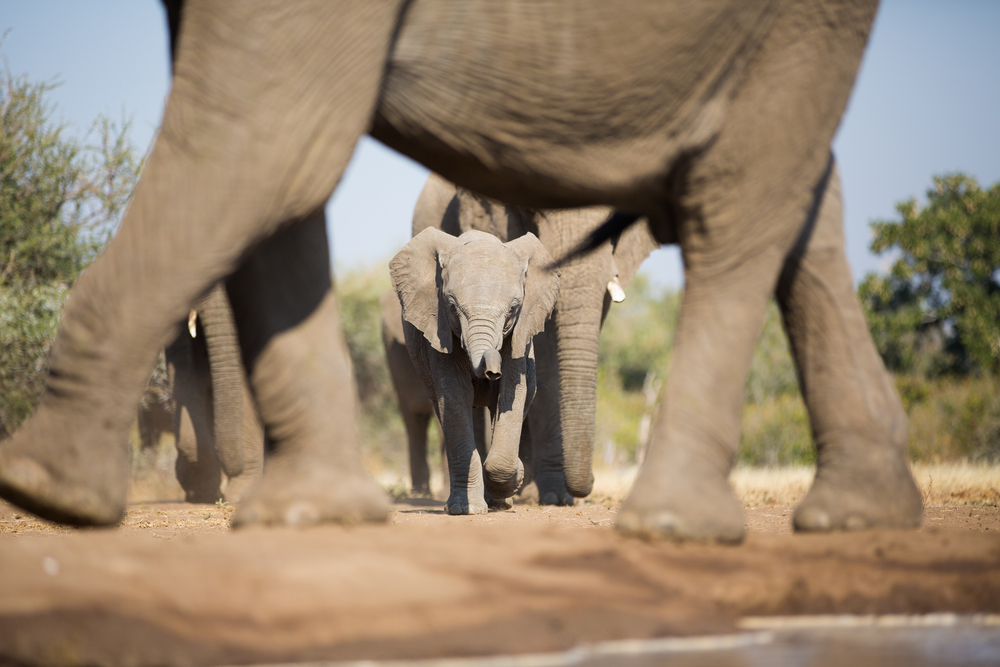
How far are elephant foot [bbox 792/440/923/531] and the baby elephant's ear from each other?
423 cm

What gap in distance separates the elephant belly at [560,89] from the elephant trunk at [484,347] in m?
3.57

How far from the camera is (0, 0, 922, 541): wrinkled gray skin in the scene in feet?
9.10

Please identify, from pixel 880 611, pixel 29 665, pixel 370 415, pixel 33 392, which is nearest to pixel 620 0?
pixel 880 611

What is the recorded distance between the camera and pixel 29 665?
186 centimetres

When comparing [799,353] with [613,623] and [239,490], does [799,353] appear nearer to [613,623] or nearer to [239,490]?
[613,623]

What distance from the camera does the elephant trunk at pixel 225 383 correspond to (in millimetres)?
8820

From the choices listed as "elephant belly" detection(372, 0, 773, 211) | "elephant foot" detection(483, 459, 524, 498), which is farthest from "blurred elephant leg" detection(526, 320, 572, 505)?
"elephant belly" detection(372, 0, 773, 211)

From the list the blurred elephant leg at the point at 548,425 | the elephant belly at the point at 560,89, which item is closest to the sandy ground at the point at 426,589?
the elephant belly at the point at 560,89

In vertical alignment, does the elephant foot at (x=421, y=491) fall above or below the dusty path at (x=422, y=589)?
below

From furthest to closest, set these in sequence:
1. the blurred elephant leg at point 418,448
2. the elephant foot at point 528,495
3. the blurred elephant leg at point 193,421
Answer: the blurred elephant leg at point 418,448
the blurred elephant leg at point 193,421
the elephant foot at point 528,495

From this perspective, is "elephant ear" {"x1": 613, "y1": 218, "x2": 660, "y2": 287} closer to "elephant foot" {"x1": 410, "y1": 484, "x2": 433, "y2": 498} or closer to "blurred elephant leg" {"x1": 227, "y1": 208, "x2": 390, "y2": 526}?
"elephant foot" {"x1": 410, "y1": 484, "x2": 433, "y2": 498}

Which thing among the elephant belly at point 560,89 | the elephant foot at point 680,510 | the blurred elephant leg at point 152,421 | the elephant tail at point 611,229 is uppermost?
the elephant belly at point 560,89

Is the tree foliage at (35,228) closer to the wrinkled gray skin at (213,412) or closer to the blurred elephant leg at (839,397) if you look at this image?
the wrinkled gray skin at (213,412)

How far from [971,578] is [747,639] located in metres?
0.87
